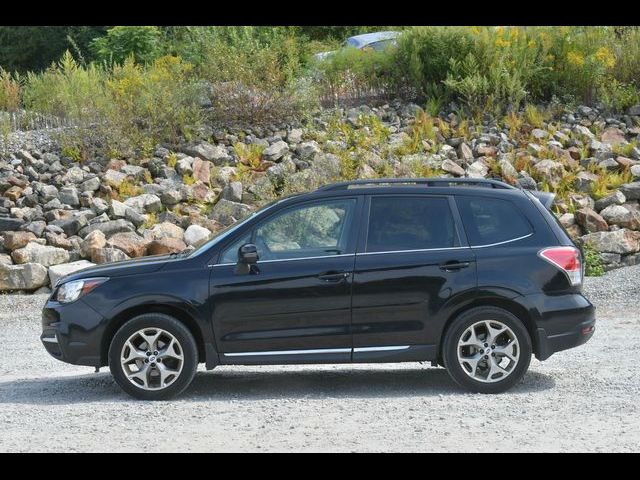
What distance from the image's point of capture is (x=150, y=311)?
29.0ft

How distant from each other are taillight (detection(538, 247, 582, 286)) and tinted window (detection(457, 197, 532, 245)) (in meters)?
0.25

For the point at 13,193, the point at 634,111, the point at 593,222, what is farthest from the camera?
the point at 634,111

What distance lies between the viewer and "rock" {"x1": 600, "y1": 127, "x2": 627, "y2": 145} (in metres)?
18.6

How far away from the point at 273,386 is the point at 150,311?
4.19ft

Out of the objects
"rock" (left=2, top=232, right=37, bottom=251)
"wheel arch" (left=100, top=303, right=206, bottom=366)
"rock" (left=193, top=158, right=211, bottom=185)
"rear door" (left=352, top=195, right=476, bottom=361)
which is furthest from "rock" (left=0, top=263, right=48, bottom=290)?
"rear door" (left=352, top=195, right=476, bottom=361)

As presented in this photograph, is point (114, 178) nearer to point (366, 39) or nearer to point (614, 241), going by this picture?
point (614, 241)

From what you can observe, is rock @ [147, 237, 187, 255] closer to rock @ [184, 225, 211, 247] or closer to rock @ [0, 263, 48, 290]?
rock @ [184, 225, 211, 247]

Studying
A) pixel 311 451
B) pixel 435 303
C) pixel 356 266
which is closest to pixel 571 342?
pixel 435 303

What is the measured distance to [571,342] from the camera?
879 centimetres

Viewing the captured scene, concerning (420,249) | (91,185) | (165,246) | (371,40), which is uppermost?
(371,40)

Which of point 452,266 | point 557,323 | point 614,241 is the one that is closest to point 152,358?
point 452,266

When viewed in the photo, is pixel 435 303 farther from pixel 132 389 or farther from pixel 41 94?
pixel 41 94

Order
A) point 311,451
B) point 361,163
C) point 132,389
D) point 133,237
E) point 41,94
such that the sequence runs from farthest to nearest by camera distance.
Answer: point 41,94 → point 361,163 → point 133,237 → point 132,389 → point 311,451

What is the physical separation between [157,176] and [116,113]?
1.58 meters
